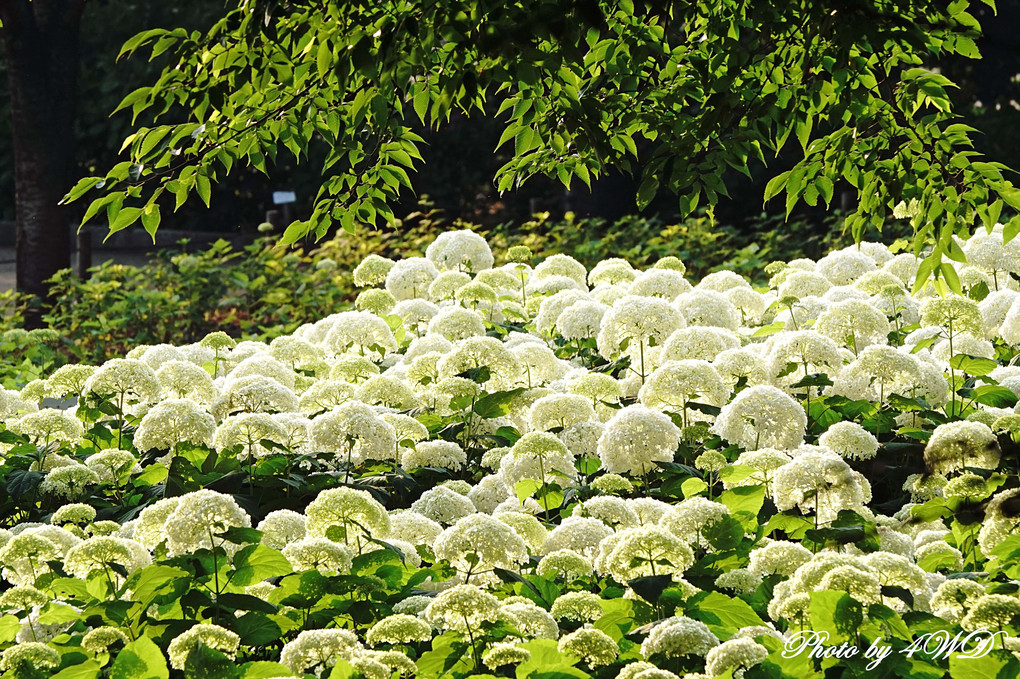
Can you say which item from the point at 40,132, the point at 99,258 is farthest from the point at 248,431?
the point at 99,258

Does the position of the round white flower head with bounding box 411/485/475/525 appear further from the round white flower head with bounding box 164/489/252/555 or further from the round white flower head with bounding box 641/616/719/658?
the round white flower head with bounding box 641/616/719/658

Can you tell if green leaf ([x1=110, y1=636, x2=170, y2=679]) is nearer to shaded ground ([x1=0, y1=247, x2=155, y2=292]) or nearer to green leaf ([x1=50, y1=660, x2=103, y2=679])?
green leaf ([x1=50, y1=660, x2=103, y2=679])

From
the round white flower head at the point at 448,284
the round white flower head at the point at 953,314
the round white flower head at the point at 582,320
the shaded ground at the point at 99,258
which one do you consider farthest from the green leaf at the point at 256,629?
the shaded ground at the point at 99,258

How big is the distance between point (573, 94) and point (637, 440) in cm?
Answer: 124

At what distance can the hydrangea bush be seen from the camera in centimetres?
263

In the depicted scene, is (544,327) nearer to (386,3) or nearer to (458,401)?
(458,401)

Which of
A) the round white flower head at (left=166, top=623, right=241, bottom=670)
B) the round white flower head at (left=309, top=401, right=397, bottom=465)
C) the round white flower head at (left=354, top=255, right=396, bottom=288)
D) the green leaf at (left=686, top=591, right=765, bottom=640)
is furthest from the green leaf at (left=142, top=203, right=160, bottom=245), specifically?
Answer: the round white flower head at (left=354, top=255, right=396, bottom=288)

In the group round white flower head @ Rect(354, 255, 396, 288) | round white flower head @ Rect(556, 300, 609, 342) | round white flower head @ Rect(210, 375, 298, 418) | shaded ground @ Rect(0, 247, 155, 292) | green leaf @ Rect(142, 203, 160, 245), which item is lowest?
shaded ground @ Rect(0, 247, 155, 292)

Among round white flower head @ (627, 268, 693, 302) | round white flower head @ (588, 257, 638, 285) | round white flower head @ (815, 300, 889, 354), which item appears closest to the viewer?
round white flower head @ (815, 300, 889, 354)

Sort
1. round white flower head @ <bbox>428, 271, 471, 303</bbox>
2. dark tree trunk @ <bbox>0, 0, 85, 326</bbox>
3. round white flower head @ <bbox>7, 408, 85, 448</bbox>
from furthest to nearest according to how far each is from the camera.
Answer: dark tree trunk @ <bbox>0, 0, 85, 326</bbox> → round white flower head @ <bbox>428, 271, 471, 303</bbox> → round white flower head @ <bbox>7, 408, 85, 448</bbox>

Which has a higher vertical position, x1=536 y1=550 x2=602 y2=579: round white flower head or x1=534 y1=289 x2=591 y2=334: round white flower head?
x1=534 y1=289 x2=591 y2=334: round white flower head

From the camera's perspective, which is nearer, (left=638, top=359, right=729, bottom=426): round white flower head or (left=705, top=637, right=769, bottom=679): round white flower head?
(left=705, top=637, right=769, bottom=679): round white flower head

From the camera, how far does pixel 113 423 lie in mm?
4859

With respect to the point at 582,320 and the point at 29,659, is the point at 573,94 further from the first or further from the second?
the point at 29,659
